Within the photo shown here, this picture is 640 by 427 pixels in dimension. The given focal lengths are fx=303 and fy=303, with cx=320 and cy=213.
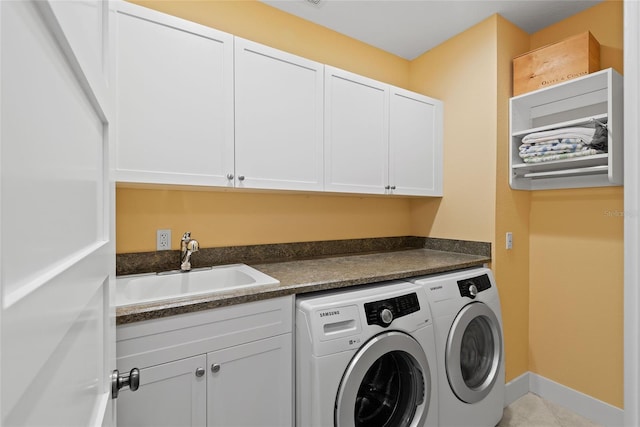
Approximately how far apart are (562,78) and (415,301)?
5.71 ft

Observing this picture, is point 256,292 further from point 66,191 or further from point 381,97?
point 381,97

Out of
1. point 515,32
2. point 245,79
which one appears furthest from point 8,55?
point 515,32

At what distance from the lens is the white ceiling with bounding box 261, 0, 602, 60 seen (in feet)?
6.67

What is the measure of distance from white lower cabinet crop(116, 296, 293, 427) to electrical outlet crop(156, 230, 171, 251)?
736 millimetres

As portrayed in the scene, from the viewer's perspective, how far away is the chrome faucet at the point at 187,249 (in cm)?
165

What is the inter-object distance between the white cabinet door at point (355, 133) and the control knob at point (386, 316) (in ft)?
2.82

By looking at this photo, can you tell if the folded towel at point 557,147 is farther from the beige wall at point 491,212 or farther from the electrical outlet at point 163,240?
the electrical outlet at point 163,240

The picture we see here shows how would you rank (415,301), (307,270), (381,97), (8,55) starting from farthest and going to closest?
(381,97)
(307,270)
(415,301)
(8,55)

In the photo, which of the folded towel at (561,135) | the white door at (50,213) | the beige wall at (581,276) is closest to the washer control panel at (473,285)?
the beige wall at (581,276)

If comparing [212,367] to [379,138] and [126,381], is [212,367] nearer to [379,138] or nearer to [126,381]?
[126,381]

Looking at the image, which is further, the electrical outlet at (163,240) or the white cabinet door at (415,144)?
the white cabinet door at (415,144)

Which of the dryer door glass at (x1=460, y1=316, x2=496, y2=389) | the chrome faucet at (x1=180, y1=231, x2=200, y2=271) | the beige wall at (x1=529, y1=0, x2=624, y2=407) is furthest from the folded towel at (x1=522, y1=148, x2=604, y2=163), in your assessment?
the chrome faucet at (x1=180, y1=231, x2=200, y2=271)

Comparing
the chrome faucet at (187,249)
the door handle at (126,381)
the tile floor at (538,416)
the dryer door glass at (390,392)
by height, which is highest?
the chrome faucet at (187,249)

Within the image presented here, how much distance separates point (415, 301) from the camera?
1565mm
